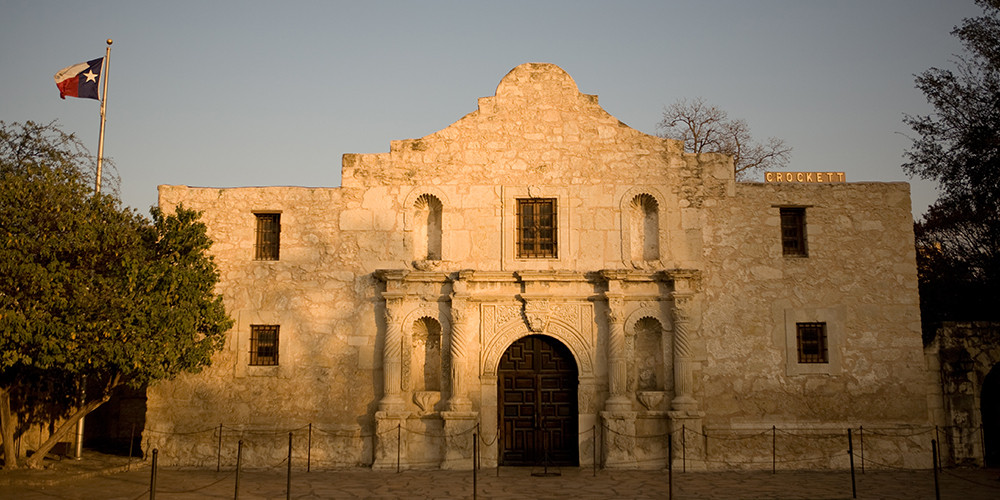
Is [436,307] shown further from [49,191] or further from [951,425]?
[951,425]

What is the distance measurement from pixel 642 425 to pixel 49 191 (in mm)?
11492

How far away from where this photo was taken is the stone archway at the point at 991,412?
1609 cm

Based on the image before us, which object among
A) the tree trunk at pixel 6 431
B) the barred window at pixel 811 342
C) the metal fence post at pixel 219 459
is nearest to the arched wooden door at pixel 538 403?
the barred window at pixel 811 342

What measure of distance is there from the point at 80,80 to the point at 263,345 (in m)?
7.45

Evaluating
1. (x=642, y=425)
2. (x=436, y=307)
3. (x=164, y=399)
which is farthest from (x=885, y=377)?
(x=164, y=399)

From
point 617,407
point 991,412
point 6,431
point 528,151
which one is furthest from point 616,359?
point 6,431

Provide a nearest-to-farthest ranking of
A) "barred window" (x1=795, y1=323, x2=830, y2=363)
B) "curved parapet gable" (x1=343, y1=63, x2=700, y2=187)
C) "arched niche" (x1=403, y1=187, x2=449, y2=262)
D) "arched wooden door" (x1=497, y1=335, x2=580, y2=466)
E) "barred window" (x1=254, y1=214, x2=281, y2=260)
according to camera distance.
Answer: "arched wooden door" (x1=497, y1=335, x2=580, y2=466) < "barred window" (x1=795, y1=323, x2=830, y2=363) < "arched niche" (x1=403, y1=187, x2=449, y2=262) < "curved parapet gable" (x1=343, y1=63, x2=700, y2=187) < "barred window" (x1=254, y1=214, x2=281, y2=260)

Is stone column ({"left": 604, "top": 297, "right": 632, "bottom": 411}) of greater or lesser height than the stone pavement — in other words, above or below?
Result: above

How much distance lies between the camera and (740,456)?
14594 mm

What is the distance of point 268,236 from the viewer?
16.0m

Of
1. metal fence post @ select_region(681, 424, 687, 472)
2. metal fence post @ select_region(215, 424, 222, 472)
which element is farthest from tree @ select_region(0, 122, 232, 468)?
metal fence post @ select_region(681, 424, 687, 472)

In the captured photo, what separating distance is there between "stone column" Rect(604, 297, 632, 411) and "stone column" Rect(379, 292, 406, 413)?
4.03 m

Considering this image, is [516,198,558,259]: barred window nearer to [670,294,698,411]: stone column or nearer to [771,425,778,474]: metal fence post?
[670,294,698,411]: stone column

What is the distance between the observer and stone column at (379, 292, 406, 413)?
1470 cm
